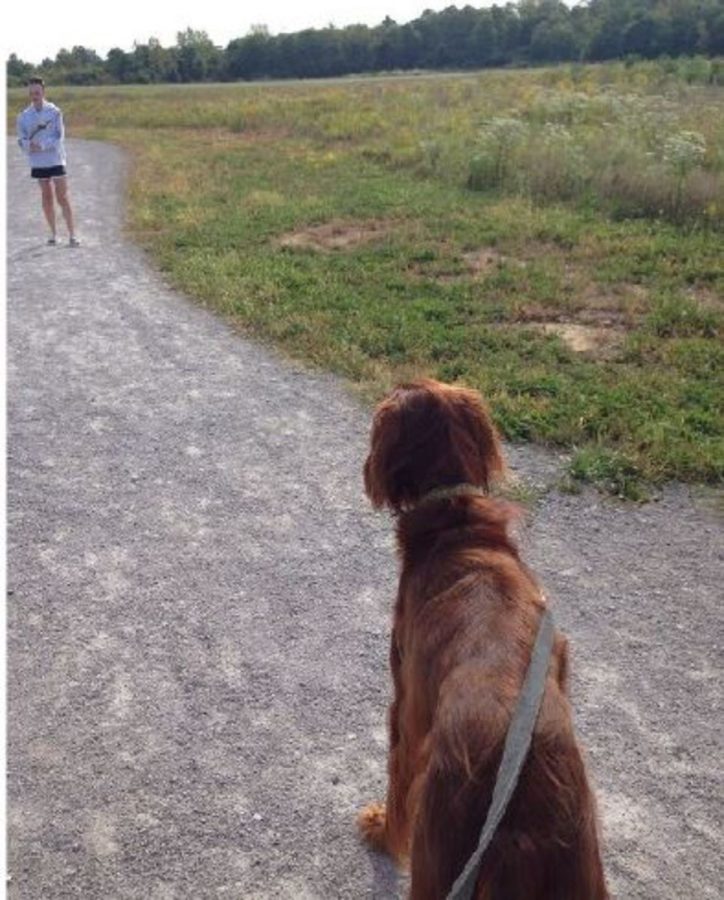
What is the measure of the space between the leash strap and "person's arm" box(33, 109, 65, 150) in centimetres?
1017

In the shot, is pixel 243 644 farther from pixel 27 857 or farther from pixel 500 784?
pixel 500 784

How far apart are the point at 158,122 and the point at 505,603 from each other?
28.5 m

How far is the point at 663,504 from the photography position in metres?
4.83

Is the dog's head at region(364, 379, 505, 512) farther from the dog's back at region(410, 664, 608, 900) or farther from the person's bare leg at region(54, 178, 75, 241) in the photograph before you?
the person's bare leg at region(54, 178, 75, 241)

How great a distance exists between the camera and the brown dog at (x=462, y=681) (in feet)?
5.49

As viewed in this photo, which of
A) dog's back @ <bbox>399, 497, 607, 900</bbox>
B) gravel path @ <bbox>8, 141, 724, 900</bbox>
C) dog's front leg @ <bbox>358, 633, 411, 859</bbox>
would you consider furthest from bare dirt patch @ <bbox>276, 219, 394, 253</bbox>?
dog's back @ <bbox>399, 497, 607, 900</bbox>

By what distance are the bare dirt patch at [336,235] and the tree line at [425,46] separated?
5261 cm

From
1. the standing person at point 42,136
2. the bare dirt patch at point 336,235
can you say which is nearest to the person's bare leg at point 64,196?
the standing person at point 42,136

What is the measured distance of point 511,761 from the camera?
1589 millimetres

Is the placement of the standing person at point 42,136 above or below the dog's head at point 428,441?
above

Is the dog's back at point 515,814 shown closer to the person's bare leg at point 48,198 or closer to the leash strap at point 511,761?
the leash strap at point 511,761

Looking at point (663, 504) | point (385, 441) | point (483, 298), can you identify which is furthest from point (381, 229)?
point (385, 441)

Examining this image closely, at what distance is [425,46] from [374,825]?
79.7m

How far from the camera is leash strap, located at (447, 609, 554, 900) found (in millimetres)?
1559
